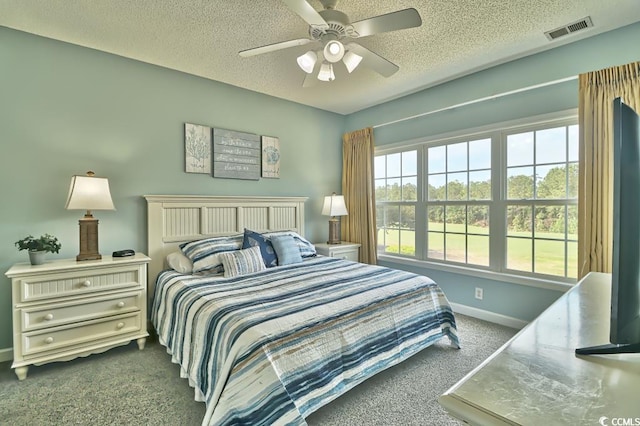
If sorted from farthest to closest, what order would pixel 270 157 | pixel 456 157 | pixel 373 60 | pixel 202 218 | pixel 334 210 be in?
pixel 334 210 → pixel 270 157 → pixel 456 157 → pixel 202 218 → pixel 373 60

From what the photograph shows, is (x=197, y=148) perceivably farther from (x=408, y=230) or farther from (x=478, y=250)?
(x=478, y=250)

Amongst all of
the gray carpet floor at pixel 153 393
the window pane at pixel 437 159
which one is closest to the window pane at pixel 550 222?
the window pane at pixel 437 159

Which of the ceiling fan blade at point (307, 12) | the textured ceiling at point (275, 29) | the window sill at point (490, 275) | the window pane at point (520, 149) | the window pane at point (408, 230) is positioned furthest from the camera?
the window pane at point (408, 230)

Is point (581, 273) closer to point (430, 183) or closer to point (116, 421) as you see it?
point (430, 183)

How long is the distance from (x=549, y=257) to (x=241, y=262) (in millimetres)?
2959

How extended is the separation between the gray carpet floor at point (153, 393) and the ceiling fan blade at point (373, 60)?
2.37m

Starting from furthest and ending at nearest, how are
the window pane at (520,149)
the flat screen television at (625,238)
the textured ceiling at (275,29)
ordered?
1. the window pane at (520,149)
2. the textured ceiling at (275,29)
3. the flat screen television at (625,238)

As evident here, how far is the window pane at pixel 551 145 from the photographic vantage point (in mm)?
2807

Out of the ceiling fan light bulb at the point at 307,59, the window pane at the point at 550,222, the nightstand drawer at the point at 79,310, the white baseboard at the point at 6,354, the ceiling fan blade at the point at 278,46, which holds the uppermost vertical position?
the ceiling fan blade at the point at 278,46

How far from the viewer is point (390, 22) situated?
182cm

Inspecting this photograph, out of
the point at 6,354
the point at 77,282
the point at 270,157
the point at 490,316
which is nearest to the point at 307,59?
the point at 270,157

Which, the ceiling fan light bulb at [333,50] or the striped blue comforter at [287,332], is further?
the ceiling fan light bulb at [333,50]

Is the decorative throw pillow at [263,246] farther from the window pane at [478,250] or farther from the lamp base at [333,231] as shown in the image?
the window pane at [478,250]

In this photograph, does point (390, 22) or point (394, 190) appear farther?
point (394, 190)
